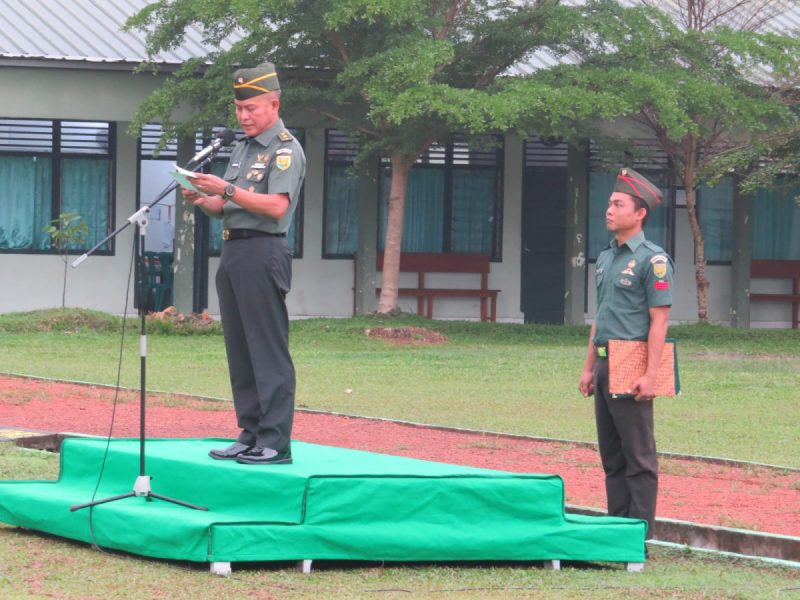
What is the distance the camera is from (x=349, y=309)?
2481 centimetres

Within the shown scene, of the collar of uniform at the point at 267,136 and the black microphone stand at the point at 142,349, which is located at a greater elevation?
the collar of uniform at the point at 267,136

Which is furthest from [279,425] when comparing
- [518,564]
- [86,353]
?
[86,353]

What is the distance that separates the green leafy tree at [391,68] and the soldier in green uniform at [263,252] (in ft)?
38.8

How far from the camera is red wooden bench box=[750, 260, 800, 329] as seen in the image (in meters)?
26.1

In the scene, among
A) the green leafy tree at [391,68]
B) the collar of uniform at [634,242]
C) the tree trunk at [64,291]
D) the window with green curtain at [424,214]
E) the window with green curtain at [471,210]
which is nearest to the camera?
the collar of uniform at [634,242]

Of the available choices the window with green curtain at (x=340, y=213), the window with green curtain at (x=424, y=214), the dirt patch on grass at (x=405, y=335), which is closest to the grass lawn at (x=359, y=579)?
the dirt patch on grass at (x=405, y=335)

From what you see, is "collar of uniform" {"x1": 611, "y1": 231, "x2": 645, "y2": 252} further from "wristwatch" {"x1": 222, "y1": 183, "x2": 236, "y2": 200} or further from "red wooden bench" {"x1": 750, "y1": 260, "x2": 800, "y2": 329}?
"red wooden bench" {"x1": 750, "y1": 260, "x2": 800, "y2": 329}

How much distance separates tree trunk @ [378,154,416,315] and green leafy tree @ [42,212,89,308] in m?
4.77

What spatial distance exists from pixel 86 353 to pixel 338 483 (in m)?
12.8

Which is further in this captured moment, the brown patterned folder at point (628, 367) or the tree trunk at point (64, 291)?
the tree trunk at point (64, 291)

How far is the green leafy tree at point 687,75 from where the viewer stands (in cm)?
1966

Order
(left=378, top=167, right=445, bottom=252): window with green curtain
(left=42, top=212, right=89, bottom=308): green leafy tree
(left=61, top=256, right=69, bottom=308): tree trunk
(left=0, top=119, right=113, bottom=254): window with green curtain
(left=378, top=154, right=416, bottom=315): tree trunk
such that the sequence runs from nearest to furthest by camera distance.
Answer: (left=378, top=154, right=416, bottom=315): tree trunk, (left=61, top=256, right=69, bottom=308): tree trunk, (left=42, top=212, right=89, bottom=308): green leafy tree, (left=0, top=119, right=113, bottom=254): window with green curtain, (left=378, top=167, right=445, bottom=252): window with green curtain

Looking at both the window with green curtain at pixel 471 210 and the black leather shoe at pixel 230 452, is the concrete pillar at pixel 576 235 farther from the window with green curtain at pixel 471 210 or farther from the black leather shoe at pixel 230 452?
the black leather shoe at pixel 230 452

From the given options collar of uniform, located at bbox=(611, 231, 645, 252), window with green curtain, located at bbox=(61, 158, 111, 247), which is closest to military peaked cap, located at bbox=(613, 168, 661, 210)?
collar of uniform, located at bbox=(611, 231, 645, 252)
